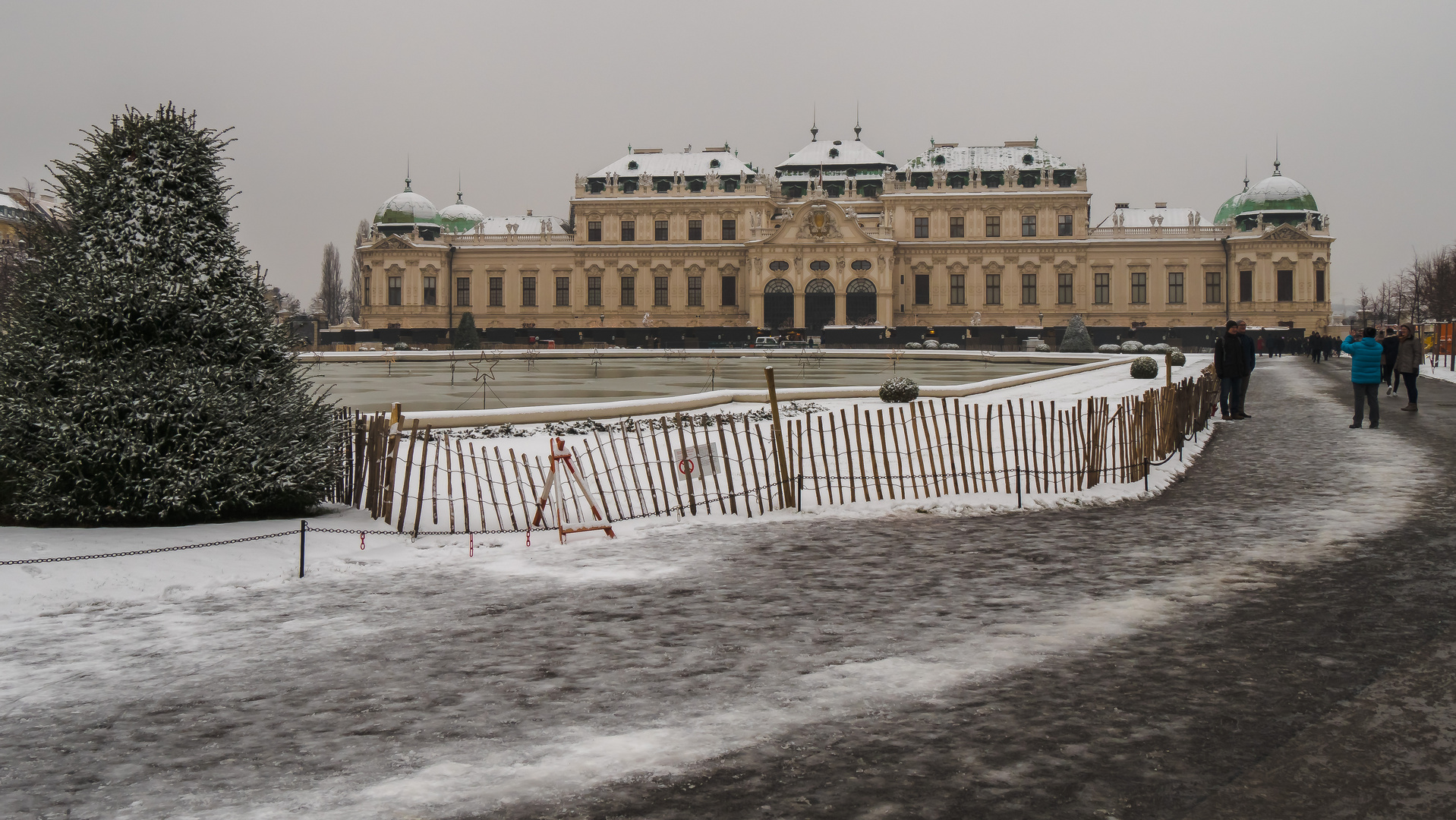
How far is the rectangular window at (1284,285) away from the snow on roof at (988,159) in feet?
50.3

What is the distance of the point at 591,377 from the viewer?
35875 millimetres

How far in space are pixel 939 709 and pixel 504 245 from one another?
80.2 metres

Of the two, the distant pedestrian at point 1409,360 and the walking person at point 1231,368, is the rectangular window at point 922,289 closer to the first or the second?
the distant pedestrian at point 1409,360

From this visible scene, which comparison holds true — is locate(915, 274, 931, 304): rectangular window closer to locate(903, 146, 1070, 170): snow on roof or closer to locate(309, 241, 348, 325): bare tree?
locate(903, 146, 1070, 170): snow on roof

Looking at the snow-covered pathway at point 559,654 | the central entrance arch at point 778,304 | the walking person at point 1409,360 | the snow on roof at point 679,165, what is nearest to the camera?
the snow-covered pathway at point 559,654

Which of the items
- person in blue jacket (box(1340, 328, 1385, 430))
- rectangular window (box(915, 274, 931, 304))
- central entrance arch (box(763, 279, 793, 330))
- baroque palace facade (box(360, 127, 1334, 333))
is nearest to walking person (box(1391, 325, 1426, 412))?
person in blue jacket (box(1340, 328, 1385, 430))

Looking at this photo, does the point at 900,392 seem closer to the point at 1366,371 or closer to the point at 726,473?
the point at 1366,371

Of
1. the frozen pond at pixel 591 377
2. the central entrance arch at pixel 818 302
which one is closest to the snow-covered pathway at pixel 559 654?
the frozen pond at pixel 591 377

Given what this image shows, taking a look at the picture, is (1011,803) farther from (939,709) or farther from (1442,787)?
(1442,787)

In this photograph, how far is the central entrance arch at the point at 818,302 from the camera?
77.0 m

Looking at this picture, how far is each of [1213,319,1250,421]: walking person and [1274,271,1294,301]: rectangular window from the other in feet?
194

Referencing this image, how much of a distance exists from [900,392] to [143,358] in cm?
1641

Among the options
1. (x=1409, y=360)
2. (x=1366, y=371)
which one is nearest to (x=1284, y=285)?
(x=1409, y=360)

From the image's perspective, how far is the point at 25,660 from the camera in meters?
6.58
